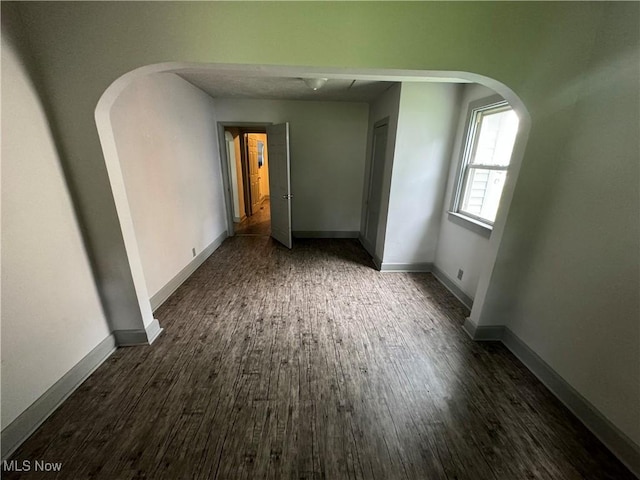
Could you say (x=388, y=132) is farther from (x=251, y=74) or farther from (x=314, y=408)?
(x=314, y=408)

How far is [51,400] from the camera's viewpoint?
60.6 inches

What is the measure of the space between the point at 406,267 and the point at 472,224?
111 cm

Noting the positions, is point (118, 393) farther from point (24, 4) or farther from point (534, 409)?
point (534, 409)

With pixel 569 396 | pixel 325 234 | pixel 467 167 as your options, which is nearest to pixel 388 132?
pixel 467 167

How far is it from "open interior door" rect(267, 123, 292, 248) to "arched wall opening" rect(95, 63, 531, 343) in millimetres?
2157

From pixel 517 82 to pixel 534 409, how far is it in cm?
208

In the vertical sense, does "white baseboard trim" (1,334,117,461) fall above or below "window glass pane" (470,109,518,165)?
below

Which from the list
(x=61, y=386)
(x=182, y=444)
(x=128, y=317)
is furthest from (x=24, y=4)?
(x=182, y=444)

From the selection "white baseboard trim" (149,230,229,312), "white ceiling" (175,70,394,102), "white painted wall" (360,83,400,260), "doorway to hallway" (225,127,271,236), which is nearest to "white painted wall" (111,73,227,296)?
"white baseboard trim" (149,230,229,312)

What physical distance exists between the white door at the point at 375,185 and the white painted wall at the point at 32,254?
11.0 ft

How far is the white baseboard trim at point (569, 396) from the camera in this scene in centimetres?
132

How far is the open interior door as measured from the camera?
157 inches

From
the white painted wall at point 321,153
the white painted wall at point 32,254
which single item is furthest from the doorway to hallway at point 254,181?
the white painted wall at point 32,254

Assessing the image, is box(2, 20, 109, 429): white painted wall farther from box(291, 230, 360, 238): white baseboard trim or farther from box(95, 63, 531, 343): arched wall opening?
box(291, 230, 360, 238): white baseboard trim
